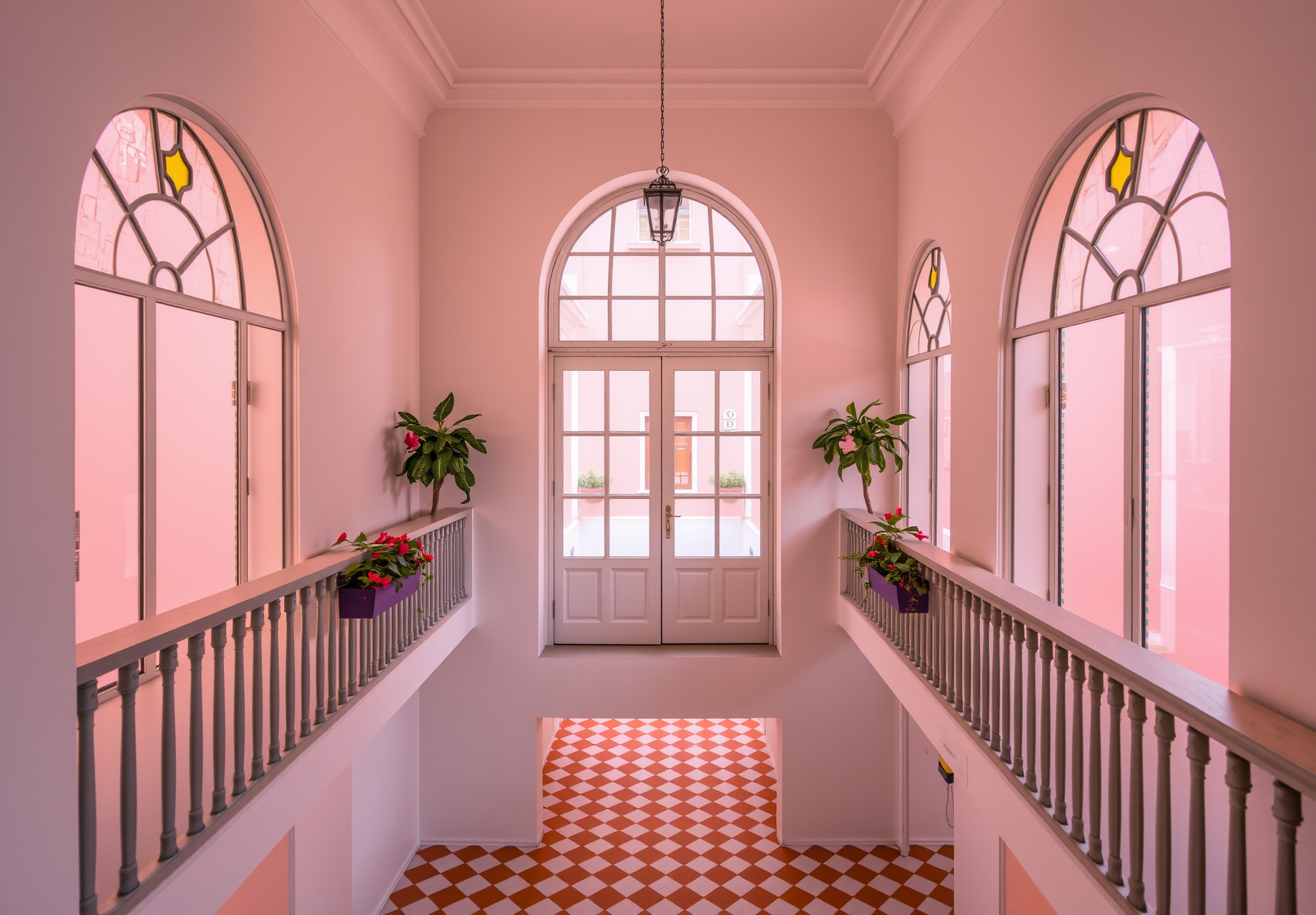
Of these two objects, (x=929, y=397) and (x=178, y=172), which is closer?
(x=178, y=172)

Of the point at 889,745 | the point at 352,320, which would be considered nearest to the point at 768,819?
the point at 889,745

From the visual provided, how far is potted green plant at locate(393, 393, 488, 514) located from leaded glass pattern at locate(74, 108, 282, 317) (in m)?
1.67

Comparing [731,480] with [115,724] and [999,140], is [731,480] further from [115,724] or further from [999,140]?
[115,724]

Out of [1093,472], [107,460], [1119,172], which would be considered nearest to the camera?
[107,460]

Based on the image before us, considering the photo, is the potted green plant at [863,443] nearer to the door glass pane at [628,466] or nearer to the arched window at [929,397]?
the arched window at [929,397]

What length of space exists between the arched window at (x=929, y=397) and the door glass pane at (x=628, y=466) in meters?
2.23

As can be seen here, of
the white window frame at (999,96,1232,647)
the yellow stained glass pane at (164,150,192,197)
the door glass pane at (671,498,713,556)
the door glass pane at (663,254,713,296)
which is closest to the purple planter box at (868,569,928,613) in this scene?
the white window frame at (999,96,1232,647)

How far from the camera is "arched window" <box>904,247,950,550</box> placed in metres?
5.03

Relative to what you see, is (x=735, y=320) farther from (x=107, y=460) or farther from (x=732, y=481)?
(x=107, y=460)

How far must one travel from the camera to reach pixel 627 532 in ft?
20.9

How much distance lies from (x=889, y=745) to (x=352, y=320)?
5320 millimetres

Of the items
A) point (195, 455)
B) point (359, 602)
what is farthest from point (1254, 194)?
point (195, 455)

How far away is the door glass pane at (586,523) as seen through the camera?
638 centimetres

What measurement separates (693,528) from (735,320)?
1921mm
